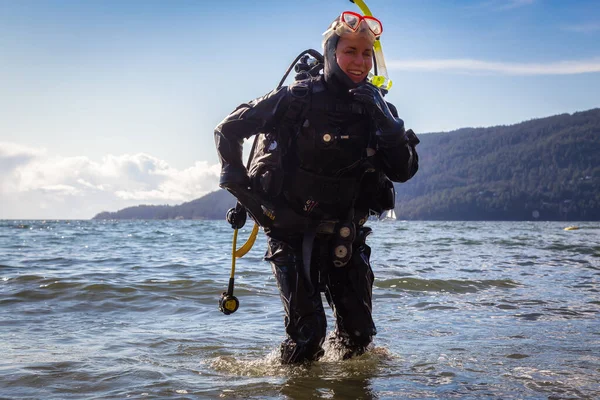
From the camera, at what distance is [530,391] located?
4.08 metres

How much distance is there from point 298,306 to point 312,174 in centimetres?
91

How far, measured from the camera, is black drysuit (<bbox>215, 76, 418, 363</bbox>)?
4.23m

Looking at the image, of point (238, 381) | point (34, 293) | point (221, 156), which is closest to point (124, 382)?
point (238, 381)

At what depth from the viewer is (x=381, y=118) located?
405cm

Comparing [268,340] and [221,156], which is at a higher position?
[221,156]

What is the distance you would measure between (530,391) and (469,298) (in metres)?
5.11

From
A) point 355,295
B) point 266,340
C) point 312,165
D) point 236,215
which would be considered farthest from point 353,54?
point 266,340

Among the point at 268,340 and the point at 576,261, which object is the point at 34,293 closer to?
the point at 268,340

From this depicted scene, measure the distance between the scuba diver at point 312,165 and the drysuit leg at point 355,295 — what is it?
5 cm

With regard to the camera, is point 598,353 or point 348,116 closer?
point 348,116

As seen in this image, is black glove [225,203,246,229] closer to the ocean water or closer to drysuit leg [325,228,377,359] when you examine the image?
drysuit leg [325,228,377,359]

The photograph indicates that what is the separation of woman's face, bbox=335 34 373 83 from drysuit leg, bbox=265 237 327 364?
1240 millimetres

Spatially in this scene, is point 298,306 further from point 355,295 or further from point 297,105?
point 297,105

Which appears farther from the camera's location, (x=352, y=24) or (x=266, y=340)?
(x=266, y=340)
